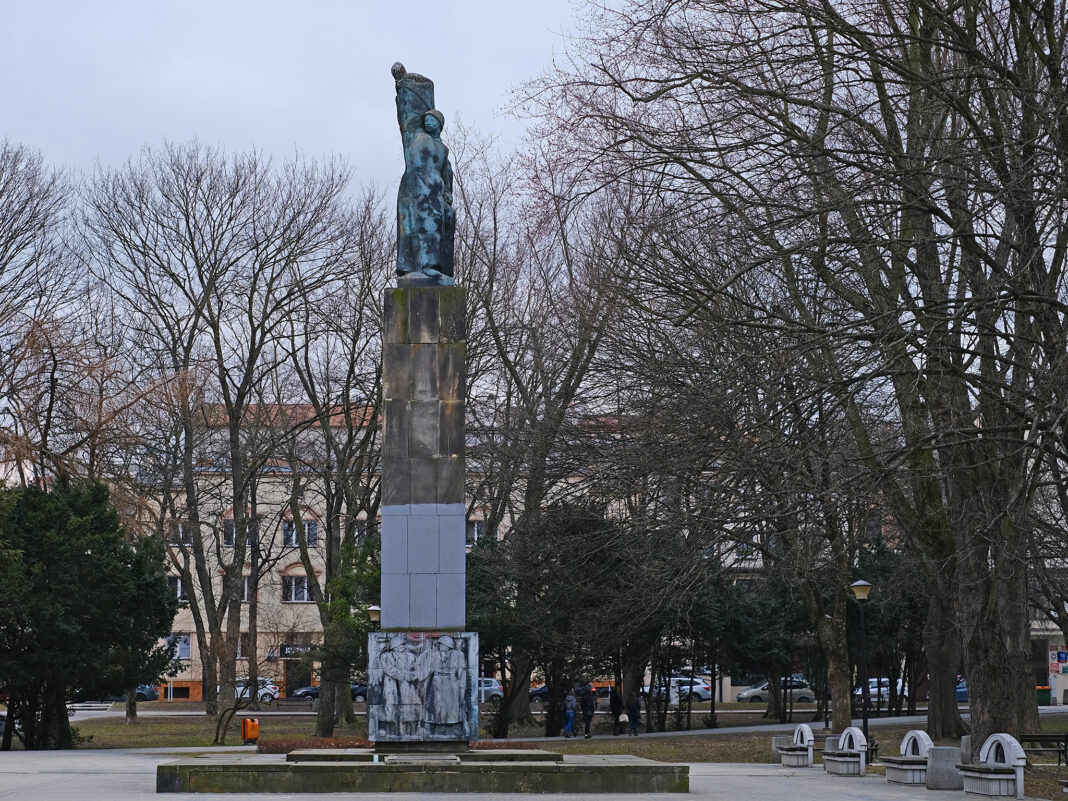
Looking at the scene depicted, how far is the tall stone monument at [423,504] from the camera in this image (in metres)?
17.7

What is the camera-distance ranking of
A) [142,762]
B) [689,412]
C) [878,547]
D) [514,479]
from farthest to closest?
[878,547]
[514,479]
[142,762]
[689,412]

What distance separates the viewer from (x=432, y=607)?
58.8 ft

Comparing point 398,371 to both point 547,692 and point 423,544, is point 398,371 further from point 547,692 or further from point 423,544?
point 547,692

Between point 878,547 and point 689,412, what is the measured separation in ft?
79.3

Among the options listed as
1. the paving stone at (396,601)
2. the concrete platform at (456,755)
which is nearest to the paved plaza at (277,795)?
the concrete platform at (456,755)

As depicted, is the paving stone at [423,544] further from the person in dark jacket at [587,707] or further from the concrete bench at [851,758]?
the person in dark jacket at [587,707]

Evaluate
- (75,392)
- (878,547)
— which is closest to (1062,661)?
(878,547)

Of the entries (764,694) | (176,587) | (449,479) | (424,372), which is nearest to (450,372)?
(424,372)

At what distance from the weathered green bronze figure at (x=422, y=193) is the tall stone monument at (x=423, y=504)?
0.07ft

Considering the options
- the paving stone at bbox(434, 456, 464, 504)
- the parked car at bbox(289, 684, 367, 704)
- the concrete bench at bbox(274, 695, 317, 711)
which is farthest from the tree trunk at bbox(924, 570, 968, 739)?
the parked car at bbox(289, 684, 367, 704)

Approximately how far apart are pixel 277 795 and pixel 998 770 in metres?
8.65

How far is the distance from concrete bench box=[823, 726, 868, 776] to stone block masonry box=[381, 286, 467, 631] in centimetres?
718

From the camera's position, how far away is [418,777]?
51.3ft

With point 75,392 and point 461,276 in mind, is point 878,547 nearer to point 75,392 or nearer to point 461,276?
point 461,276
